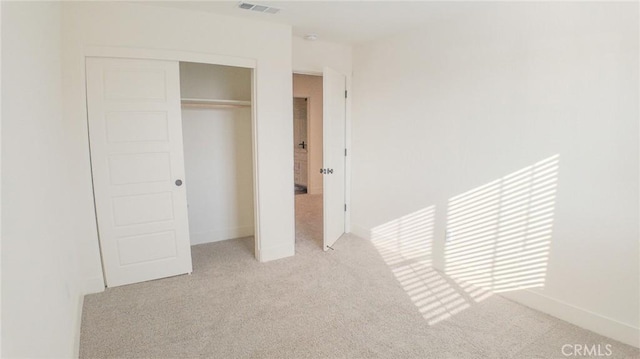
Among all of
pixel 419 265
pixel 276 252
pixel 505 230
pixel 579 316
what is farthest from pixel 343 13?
pixel 579 316

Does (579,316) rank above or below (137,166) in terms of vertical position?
below

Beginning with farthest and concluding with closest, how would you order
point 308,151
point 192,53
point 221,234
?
point 308,151
point 221,234
point 192,53

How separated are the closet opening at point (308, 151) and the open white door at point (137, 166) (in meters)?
1.95

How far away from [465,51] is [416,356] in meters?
2.48

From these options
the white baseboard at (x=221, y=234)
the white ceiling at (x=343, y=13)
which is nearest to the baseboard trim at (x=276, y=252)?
the white baseboard at (x=221, y=234)

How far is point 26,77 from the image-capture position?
153 cm

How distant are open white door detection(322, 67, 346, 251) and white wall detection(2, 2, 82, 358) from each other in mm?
2331

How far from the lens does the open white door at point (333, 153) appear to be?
3875mm

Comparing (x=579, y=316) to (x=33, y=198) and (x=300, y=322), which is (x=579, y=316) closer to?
(x=300, y=322)

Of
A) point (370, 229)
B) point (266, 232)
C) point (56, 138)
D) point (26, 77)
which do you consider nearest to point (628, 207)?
point (370, 229)

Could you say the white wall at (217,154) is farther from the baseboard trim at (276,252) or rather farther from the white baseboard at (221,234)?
the baseboard trim at (276,252)

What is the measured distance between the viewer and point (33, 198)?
4.88ft

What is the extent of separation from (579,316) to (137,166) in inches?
143

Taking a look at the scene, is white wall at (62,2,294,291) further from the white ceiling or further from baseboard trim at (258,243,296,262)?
the white ceiling
